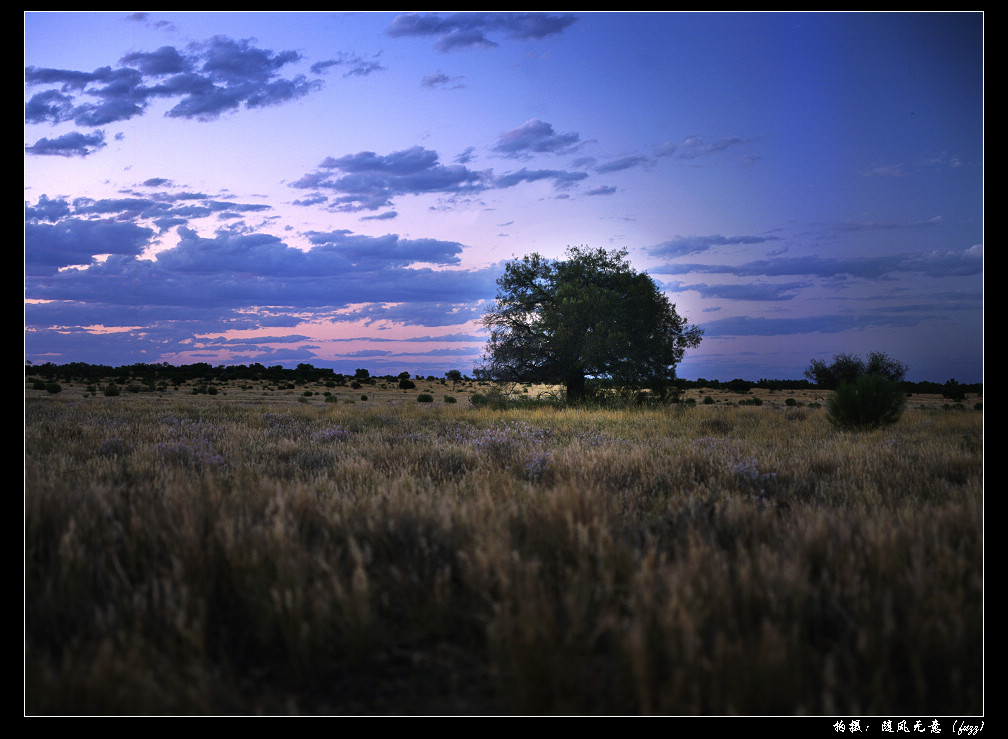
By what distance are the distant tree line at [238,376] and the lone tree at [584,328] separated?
985 inches

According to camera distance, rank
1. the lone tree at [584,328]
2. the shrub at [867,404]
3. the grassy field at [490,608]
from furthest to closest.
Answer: the lone tree at [584,328] → the shrub at [867,404] → the grassy field at [490,608]

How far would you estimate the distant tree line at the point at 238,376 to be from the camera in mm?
51419

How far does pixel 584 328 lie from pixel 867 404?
38.4 ft

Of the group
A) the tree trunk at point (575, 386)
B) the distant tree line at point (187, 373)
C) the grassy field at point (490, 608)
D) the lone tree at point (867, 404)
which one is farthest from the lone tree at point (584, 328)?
the distant tree line at point (187, 373)

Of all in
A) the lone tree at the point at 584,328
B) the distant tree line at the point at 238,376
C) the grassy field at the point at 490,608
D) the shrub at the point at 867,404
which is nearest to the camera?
the grassy field at the point at 490,608

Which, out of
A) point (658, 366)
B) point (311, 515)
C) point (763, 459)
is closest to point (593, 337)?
point (658, 366)

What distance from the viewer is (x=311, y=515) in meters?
4.12

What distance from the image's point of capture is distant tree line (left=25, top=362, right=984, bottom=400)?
5142 cm

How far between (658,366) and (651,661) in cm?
2271

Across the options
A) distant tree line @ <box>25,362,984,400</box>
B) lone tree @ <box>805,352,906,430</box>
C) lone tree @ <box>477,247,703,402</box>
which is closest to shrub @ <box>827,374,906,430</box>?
lone tree @ <box>805,352,906,430</box>

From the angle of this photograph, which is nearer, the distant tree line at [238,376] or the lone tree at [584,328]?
the lone tree at [584,328]

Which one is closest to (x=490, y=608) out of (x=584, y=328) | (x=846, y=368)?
(x=584, y=328)

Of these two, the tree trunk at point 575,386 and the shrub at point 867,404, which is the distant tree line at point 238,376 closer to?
the tree trunk at point 575,386
